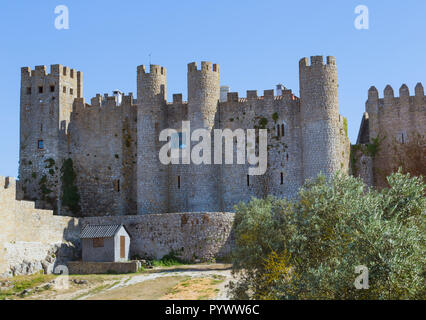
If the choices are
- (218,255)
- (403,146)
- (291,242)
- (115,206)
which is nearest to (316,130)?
(403,146)

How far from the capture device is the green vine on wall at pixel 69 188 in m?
44.4

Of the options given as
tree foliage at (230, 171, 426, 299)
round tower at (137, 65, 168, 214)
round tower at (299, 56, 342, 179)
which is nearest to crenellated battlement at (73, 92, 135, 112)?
round tower at (137, 65, 168, 214)

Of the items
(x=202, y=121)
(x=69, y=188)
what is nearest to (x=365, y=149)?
(x=202, y=121)

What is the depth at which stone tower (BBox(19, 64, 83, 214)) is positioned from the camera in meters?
44.1

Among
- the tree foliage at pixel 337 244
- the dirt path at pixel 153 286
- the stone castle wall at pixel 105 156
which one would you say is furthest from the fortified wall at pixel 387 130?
the tree foliage at pixel 337 244

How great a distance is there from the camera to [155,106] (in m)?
43.0

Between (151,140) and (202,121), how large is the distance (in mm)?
3741

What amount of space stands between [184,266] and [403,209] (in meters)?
17.1

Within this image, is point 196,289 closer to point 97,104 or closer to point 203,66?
point 203,66

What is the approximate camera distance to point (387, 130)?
1709 inches

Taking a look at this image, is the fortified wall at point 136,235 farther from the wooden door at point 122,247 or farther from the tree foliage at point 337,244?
the tree foliage at point 337,244

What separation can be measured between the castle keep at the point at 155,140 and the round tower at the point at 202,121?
0.22ft

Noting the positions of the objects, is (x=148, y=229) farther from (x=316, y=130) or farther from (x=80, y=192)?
(x=316, y=130)

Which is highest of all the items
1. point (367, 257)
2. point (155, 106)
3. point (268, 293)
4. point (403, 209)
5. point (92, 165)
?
point (155, 106)
